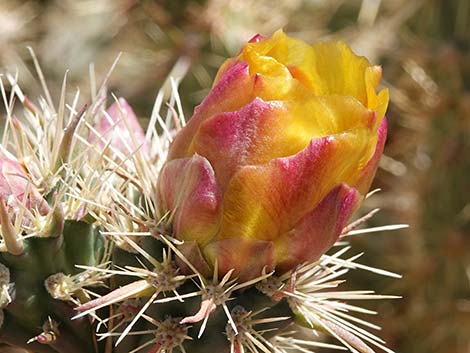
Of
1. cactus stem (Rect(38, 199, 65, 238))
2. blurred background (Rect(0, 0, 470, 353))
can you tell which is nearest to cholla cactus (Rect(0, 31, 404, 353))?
cactus stem (Rect(38, 199, 65, 238))

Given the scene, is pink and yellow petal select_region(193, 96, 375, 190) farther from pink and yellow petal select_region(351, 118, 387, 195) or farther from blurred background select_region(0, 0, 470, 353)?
blurred background select_region(0, 0, 470, 353)

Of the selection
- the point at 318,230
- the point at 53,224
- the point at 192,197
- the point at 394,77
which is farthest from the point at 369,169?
the point at 394,77

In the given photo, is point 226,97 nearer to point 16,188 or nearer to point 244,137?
point 244,137

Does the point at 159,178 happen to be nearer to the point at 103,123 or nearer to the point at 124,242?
the point at 124,242

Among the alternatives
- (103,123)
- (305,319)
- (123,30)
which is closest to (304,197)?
(305,319)

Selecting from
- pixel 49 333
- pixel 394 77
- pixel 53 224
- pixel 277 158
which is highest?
pixel 277 158

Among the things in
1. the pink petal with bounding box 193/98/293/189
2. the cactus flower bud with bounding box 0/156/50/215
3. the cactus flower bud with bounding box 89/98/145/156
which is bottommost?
the cactus flower bud with bounding box 89/98/145/156

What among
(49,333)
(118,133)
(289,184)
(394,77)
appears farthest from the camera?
(394,77)
